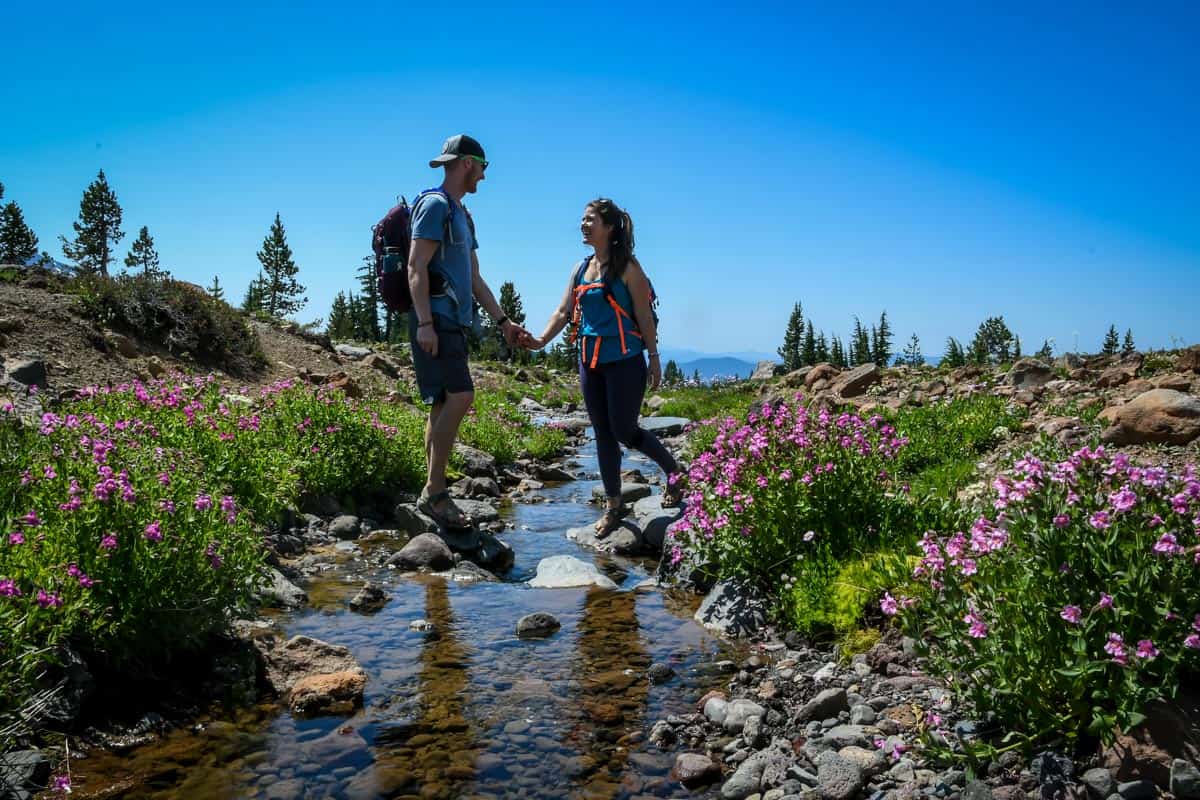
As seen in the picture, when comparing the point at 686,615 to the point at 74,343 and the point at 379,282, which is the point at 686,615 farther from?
the point at 74,343

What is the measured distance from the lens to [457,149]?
7.26m

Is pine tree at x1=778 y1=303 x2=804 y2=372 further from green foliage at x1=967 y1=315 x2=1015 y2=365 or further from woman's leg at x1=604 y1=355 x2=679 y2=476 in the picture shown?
woman's leg at x1=604 y1=355 x2=679 y2=476

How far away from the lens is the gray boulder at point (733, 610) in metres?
5.54

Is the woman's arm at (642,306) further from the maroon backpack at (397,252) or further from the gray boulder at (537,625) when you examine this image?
the gray boulder at (537,625)

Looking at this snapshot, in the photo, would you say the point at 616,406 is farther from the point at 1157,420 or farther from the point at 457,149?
the point at 1157,420

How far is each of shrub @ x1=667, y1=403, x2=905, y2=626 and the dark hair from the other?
7.37ft

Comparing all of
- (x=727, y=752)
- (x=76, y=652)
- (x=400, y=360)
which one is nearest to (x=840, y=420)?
(x=727, y=752)

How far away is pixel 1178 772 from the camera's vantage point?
2705 millimetres

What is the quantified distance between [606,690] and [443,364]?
3659mm

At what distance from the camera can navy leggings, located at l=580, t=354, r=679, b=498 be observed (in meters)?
7.55

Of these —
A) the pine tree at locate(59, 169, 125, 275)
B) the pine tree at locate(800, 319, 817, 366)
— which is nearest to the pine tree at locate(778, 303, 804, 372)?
the pine tree at locate(800, 319, 817, 366)

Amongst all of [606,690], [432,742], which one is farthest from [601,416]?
[432,742]

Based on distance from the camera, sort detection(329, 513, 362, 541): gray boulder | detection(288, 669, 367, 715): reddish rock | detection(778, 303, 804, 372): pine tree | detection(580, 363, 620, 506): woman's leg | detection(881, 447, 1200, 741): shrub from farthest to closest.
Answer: detection(778, 303, 804, 372): pine tree
detection(329, 513, 362, 541): gray boulder
detection(580, 363, 620, 506): woman's leg
detection(288, 669, 367, 715): reddish rock
detection(881, 447, 1200, 741): shrub

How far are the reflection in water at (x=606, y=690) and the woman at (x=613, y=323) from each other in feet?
6.56
